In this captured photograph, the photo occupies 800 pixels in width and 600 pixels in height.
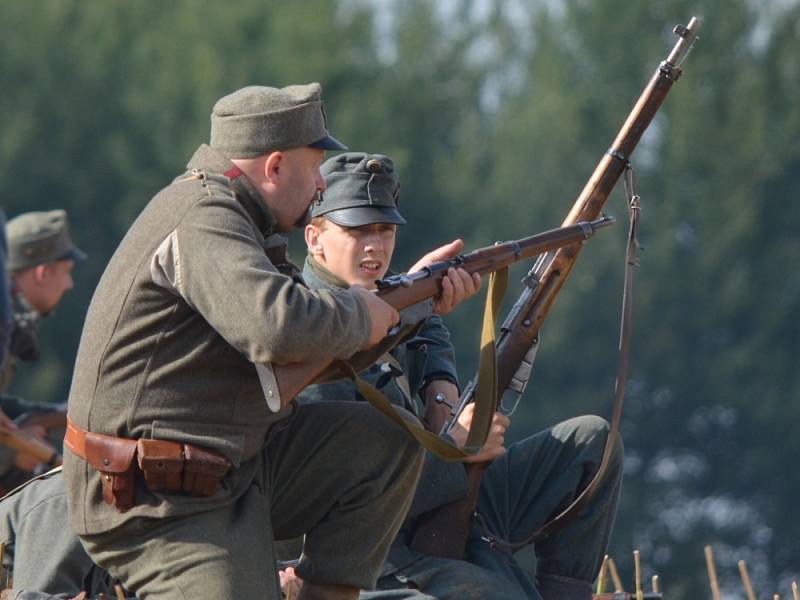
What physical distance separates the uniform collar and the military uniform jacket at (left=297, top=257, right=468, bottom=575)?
38.5 inches

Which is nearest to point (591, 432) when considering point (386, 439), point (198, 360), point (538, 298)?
point (538, 298)

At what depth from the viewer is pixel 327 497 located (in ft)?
20.9

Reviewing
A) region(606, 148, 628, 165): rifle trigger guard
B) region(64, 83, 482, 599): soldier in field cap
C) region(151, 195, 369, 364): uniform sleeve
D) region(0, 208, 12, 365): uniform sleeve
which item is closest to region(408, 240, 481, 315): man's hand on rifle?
region(64, 83, 482, 599): soldier in field cap

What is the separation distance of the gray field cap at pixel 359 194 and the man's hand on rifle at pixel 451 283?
3.03ft

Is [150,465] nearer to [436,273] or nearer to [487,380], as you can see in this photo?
[436,273]

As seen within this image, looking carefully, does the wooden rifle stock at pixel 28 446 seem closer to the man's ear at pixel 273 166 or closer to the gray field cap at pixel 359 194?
the gray field cap at pixel 359 194

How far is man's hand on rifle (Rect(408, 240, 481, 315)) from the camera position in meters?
6.55

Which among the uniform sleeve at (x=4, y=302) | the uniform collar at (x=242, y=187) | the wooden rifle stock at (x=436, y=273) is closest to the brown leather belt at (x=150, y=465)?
the wooden rifle stock at (x=436, y=273)

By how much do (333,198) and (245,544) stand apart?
1984 millimetres

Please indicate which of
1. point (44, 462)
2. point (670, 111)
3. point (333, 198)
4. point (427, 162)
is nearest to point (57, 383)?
point (427, 162)

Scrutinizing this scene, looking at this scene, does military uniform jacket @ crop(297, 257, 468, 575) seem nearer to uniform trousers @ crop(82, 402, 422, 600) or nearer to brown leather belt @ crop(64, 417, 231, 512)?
uniform trousers @ crop(82, 402, 422, 600)

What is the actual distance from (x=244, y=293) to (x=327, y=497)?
3.13 feet

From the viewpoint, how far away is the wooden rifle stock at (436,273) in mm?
5934

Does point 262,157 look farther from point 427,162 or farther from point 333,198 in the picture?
point 427,162
